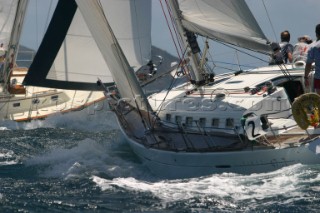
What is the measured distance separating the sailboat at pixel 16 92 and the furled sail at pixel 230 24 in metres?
12.8

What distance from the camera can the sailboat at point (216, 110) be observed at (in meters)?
13.7

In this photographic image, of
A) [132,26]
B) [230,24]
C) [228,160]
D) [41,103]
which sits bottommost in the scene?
[41,103]

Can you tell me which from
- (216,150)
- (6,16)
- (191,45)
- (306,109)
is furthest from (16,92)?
(306,109)

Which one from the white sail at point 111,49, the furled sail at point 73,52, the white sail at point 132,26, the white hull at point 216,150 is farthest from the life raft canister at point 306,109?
the white sail at point 132,26

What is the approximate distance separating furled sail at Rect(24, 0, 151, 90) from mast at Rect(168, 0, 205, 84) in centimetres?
448

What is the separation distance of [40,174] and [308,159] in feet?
19.6

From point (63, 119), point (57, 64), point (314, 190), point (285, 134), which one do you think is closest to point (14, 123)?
point (63, 119)

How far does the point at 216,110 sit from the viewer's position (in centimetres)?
1565

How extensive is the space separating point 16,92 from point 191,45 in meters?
12.2

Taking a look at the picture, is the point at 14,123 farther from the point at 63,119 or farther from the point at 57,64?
the point at 57,64

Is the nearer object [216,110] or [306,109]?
[306,109]

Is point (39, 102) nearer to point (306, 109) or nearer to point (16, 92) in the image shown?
point (16, 92)

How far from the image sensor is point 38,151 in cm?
1944

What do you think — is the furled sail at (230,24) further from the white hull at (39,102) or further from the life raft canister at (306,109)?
the white hull at (39,102)
